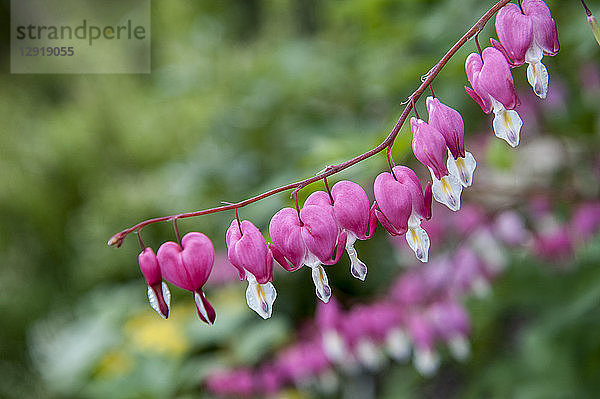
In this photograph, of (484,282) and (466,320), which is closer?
(466,320)

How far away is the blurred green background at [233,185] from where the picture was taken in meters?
1.28

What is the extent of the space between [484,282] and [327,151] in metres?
0.55

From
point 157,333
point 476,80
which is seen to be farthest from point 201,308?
point 157,333

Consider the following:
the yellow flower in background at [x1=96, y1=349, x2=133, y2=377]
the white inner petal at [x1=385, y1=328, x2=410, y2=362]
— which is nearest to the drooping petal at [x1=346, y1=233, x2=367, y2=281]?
the white inner petal at [x1=385, y1=328, x2=410, y2=362]

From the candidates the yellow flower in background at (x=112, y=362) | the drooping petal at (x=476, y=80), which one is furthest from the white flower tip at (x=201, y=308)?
the yellow flower in background at (x=112, y=362)

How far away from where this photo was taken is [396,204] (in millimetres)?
539

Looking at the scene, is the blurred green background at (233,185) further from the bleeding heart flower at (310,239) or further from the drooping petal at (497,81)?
the drooping petal at (497,81)

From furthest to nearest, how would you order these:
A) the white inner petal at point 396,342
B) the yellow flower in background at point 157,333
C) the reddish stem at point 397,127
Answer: the yellow flower in background at point 157,333 < the white inner petal at point 396,342 < the reddish stem at point 397,127

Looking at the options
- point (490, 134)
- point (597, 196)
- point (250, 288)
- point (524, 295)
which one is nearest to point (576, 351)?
point (524, 295)

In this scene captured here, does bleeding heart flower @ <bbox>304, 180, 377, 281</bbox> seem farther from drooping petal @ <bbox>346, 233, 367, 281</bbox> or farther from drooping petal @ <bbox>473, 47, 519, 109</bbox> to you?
drooping petal @ <bbox>473, 47, 519, 109</bbox>

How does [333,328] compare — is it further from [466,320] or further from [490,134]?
[490,134]

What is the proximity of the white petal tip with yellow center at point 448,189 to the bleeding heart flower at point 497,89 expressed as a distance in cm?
6

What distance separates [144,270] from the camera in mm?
548

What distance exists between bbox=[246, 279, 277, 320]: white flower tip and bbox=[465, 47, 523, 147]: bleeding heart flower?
0.27 metres
